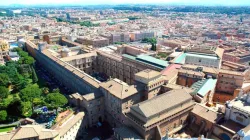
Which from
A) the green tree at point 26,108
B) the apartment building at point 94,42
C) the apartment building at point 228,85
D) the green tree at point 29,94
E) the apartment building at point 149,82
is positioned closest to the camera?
the apartment building at point 149,82

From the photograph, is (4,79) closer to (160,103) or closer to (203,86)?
(160,103)

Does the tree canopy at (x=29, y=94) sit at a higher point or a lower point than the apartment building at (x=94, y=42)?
lower

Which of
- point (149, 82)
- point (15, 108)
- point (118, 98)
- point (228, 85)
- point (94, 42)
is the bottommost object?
point (15, 108)

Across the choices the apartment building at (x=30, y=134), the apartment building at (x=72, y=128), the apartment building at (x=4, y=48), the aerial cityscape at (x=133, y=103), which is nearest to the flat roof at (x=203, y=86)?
the aerial cityscape at (x=133, y=103)

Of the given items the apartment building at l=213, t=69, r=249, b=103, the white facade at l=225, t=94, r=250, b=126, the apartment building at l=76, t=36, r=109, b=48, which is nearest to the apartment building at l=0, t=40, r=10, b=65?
the apartment building at l=76, t=36, r=109, b=48

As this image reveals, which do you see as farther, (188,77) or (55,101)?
(188,77)

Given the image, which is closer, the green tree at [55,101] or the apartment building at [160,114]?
the apartment building at [160,114]

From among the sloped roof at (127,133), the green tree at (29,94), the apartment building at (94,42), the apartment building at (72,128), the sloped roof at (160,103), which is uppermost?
the apartment building at (94,42)

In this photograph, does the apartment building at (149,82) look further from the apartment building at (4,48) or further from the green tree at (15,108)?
the apartment building at (4,48)

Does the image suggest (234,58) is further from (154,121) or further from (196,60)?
(154,121)

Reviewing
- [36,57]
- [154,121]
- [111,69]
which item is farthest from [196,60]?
[36,57]

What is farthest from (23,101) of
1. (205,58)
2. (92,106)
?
(205,58)
